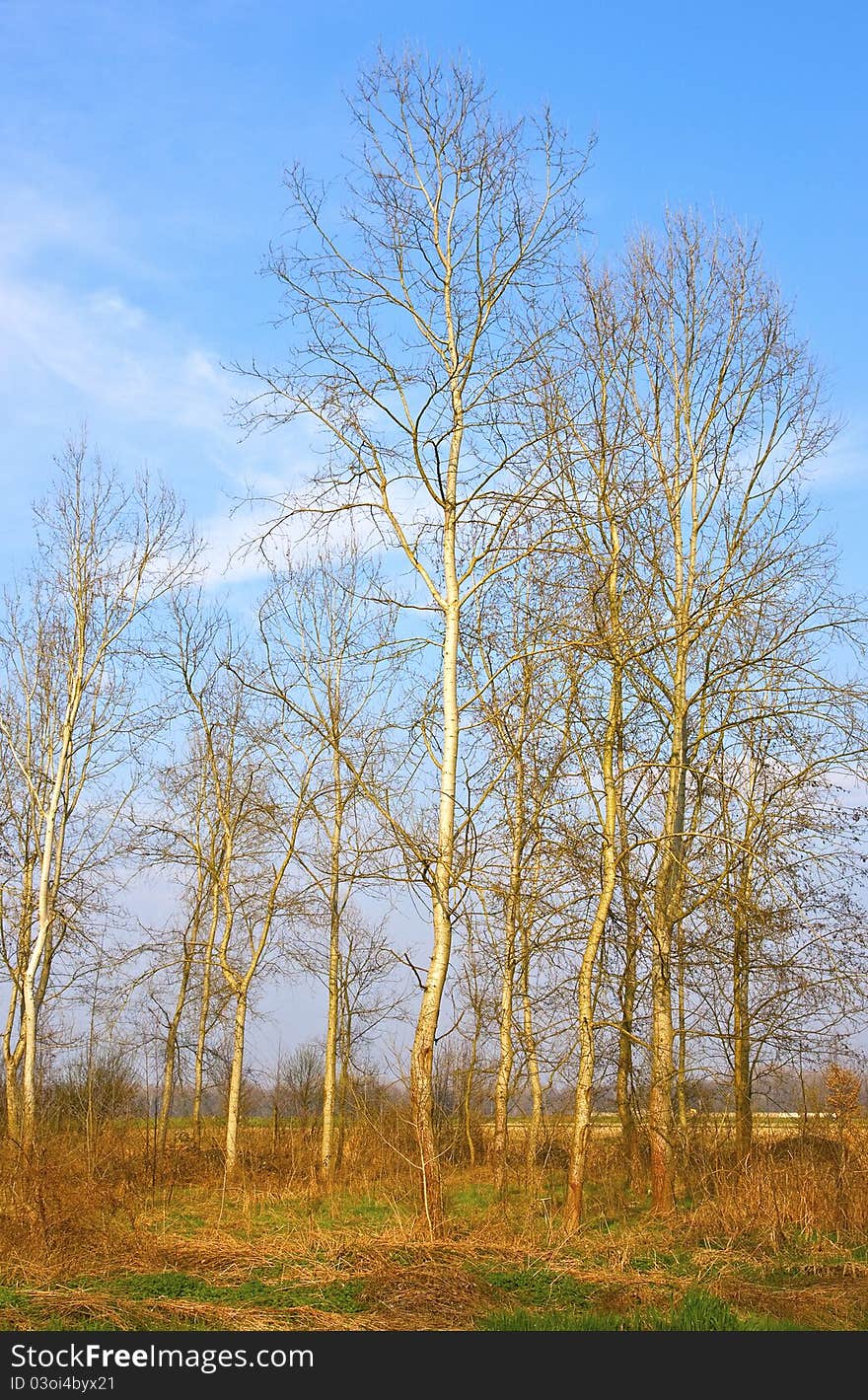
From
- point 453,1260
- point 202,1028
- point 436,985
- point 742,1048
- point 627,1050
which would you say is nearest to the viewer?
point 453,1260

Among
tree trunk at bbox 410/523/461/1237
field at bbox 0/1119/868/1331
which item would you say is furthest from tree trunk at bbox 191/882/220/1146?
tree trunk at bbox 410/523/461/1237

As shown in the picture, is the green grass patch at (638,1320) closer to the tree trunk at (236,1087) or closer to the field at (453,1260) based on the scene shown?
the field at (453,1260)

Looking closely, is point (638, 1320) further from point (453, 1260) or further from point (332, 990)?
point (332, 990)

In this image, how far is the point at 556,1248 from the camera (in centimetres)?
952

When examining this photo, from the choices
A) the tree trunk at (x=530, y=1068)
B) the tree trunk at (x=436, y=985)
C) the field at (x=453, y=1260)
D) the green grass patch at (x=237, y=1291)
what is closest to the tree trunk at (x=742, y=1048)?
the field at (x=453, y=1260)

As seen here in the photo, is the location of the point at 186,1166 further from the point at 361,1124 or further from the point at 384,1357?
the point at 384,1357

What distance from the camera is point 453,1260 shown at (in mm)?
8734

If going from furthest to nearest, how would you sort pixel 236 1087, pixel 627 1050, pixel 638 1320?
pixel 236 1087, pixel 627 1050, pixel 638 1320

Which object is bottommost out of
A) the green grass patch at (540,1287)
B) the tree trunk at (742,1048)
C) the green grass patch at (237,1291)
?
the green grass patch at (540,1287)

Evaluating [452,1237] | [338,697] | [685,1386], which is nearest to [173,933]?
[338,697]

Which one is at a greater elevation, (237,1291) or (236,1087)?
(236,1087)

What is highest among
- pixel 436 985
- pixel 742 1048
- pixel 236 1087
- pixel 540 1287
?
pixel 436 985

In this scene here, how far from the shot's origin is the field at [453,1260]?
24.5ft

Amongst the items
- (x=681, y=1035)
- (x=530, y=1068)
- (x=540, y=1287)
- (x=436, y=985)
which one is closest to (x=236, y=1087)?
(x=530, y=1068)
